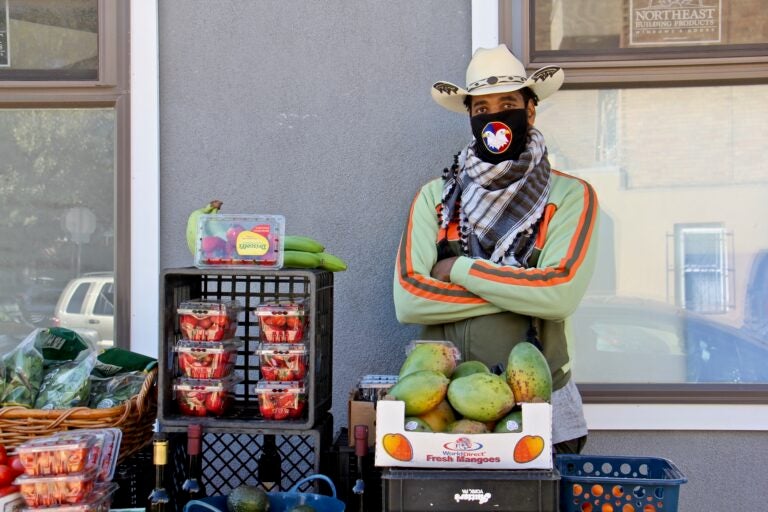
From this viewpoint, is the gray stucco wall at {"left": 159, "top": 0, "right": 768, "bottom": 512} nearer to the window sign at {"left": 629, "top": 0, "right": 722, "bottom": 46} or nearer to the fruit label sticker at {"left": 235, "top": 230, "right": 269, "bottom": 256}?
the window sign at {"left": 629, "top": 0, "right": 722, "bottom": 46}

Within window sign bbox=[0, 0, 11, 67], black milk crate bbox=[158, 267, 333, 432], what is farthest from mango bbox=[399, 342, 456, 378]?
window sign bbox=[0, 0, 11, 67]

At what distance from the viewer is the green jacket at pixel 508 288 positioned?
2.99 m

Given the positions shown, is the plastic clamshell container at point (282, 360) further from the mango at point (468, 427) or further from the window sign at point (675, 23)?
the window sign at point (675, 23)

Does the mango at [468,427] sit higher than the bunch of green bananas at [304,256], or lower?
lower

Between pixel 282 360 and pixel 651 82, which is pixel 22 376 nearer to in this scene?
pixel 282 360

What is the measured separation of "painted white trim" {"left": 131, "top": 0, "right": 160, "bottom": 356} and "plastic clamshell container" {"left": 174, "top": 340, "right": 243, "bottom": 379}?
1348 mm

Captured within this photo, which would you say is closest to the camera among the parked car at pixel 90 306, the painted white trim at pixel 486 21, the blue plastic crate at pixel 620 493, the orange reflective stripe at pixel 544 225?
the blue plastic crate at pixel 620 493

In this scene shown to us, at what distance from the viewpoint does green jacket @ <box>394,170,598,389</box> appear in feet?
9.81

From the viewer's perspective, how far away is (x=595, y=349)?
165 inches

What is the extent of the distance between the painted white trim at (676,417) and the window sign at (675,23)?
176cm

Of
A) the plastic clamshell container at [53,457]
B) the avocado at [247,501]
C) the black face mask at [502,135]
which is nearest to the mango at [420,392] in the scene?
the avocado at [247,501]

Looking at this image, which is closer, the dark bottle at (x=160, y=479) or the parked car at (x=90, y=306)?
the dark bottle at (x=160, y=479)

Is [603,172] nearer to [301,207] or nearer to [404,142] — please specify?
[404,142]

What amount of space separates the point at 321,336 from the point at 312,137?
56.4 inches
